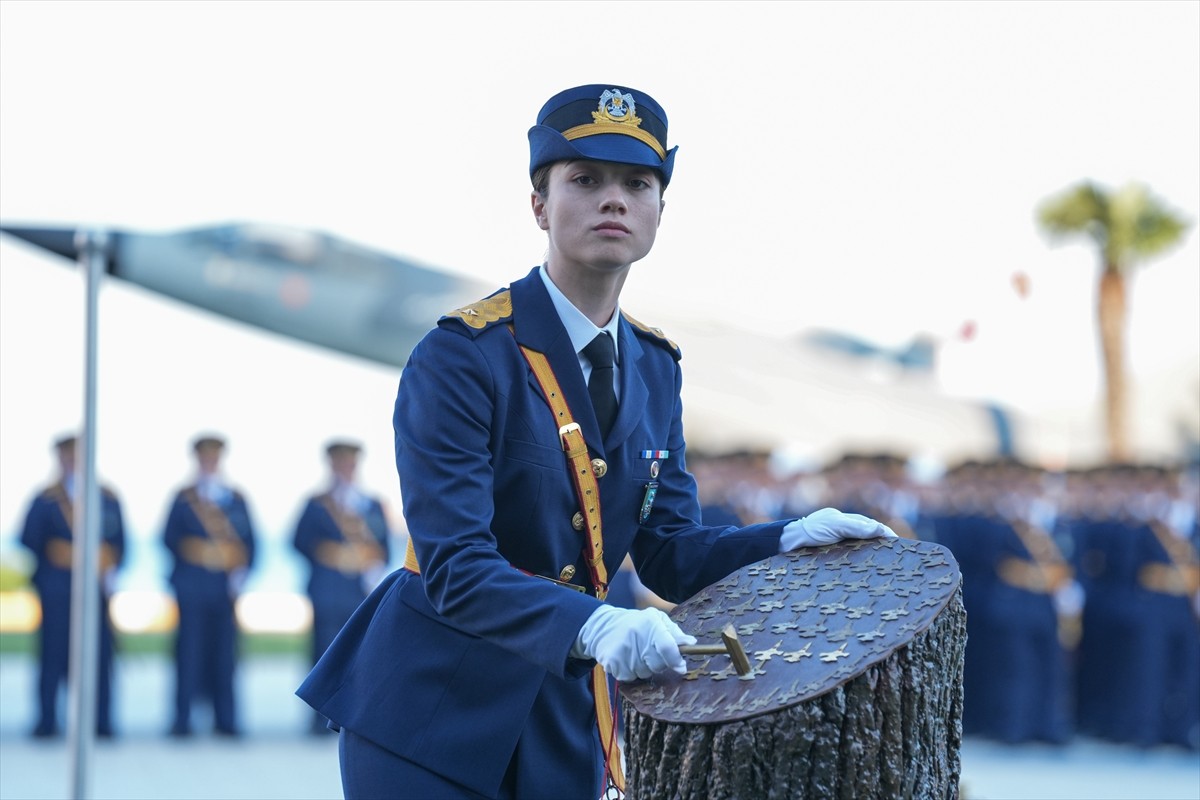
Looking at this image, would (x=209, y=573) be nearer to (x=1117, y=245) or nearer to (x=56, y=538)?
(x=56, y=538)

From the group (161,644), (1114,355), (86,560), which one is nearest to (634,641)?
(86,560)

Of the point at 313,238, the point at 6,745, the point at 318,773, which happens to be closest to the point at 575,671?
the point at 318,773

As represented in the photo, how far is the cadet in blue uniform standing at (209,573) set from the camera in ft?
36.9

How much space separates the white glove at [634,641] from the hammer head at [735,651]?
0.06m

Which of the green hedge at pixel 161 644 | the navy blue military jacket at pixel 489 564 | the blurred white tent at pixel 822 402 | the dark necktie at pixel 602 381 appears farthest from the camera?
the blurred white tent at pixel 822 402

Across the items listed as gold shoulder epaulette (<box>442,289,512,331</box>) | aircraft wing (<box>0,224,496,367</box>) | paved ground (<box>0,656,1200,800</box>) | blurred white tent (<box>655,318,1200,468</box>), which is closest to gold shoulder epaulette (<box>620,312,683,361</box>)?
gold shoulder epaulette (<box>442,289,512,331</box>)

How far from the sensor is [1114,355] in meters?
31.9

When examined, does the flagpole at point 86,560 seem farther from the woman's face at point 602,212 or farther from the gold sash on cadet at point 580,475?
the woman's face at point 602,212

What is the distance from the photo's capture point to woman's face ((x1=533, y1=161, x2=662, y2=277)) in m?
2.56

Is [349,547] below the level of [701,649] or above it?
below

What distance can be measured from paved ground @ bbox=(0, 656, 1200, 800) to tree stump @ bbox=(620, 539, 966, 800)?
13.9ft

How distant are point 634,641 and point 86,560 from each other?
199 cm

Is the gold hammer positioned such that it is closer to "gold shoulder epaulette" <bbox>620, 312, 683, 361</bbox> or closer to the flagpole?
"gold shoulder epaulette" <bbox>620, 312, 683, 361</bbox>

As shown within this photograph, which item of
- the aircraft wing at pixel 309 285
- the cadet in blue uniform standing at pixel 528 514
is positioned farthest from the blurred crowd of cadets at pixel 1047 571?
→ the aircraft wing at pixel 309 285
